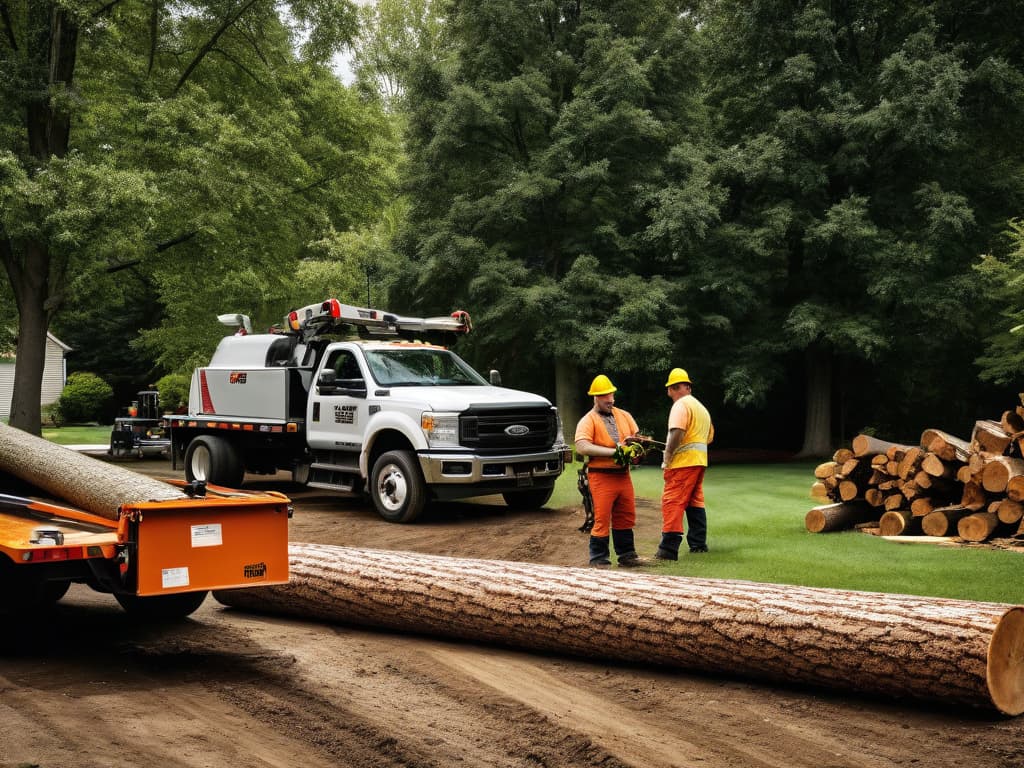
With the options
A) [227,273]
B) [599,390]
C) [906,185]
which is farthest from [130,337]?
[599,390]

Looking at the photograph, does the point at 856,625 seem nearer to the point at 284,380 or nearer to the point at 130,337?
the point at 284,380

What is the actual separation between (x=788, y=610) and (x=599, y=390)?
13.8ft

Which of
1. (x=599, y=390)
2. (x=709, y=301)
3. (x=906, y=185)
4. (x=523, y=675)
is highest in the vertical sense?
(x=906, y=185)

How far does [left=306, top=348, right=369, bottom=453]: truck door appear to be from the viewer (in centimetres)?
1440

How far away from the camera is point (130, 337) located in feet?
169

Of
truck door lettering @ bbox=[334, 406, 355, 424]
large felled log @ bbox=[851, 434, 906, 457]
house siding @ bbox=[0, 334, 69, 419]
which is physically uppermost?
house siding @ bbox=[0, 334, 69, 419]

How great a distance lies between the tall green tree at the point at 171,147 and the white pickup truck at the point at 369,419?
623cm

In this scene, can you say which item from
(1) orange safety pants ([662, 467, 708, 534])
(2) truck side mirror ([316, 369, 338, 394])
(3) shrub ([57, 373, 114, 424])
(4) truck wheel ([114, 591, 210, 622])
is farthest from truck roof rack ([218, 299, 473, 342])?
(3) shrub ([57, 373, 114, 424])

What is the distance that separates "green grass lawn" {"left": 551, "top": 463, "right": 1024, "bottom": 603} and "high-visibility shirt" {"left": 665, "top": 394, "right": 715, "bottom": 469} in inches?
37.6

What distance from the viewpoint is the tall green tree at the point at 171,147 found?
21.7m

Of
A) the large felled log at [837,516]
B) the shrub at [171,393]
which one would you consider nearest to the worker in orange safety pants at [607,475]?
the large felled log at [837,516]

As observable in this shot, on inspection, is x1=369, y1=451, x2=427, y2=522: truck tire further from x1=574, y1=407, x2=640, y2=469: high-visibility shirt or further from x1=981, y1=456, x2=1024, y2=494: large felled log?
x1=981, y1=456, x2=1024, y2=494: large felled log

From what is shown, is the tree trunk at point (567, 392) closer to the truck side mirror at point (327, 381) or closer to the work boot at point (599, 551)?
the truck side mirror at point (327, 381)

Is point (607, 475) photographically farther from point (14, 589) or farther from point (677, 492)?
point (14, 589)
